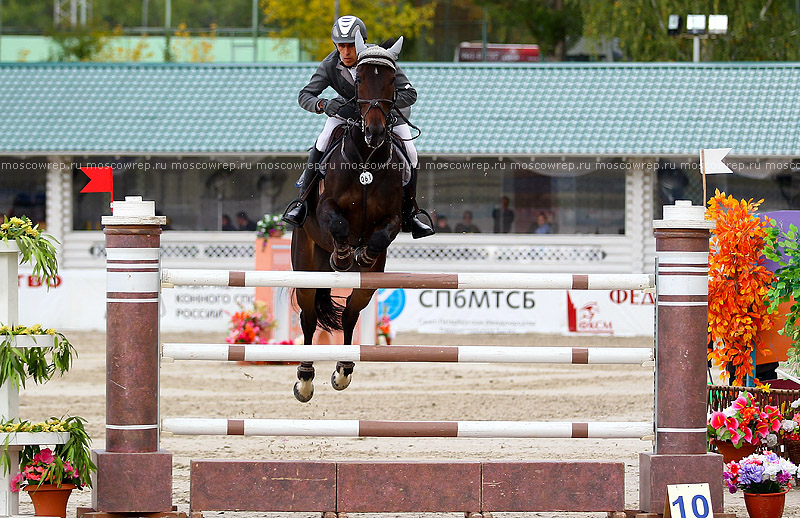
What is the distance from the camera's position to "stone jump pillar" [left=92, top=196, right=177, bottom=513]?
199 inches

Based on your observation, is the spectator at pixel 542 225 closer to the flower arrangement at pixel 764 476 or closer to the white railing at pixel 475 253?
the white railing at pixel 475 253

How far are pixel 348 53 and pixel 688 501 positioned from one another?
310cm

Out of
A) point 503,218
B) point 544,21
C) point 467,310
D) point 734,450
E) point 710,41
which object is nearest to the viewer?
point 734,450

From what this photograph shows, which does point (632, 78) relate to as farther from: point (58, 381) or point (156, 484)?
point (156, 484)

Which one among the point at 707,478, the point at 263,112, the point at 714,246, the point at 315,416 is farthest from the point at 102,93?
the point at 707,478

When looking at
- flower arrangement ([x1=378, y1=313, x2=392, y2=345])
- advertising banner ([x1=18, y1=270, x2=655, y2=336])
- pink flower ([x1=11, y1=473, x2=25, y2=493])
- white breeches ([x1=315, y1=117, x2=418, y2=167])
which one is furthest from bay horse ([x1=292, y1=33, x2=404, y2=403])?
advertising banner ([x1=18, y1=270, x2=655, y2=336])

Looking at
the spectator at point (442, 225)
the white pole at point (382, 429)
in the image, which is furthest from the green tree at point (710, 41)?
the white pole at point (382, 429)

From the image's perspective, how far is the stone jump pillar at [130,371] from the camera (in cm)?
505

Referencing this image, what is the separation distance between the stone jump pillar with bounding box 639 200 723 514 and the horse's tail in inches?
106

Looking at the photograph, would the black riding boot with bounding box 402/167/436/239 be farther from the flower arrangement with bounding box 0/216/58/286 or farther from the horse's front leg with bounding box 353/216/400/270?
the flower arrangement with bounding box 0/216/58/286

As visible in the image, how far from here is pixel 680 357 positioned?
17.0 ft

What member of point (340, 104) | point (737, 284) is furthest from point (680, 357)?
point (340, 104)

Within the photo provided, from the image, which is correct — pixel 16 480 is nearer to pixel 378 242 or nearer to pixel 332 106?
pixel 378 242

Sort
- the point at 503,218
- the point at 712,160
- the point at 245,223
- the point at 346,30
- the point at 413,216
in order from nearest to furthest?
the point at 712,160
the point at 346,30
the point at 413,216
the point at 503,218
the point at 245,223
